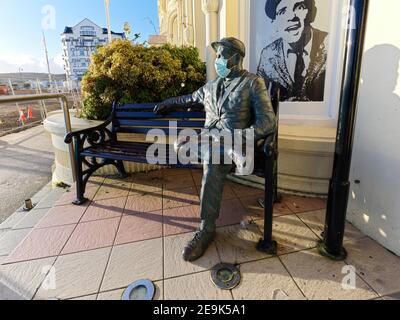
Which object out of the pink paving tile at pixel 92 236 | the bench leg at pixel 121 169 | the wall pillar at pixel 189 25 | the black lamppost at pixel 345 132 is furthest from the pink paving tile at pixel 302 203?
the wall pillar at pixel 189 25

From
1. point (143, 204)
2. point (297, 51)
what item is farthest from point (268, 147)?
point (297, 51)

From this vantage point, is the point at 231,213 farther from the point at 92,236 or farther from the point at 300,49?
the point at 300,49

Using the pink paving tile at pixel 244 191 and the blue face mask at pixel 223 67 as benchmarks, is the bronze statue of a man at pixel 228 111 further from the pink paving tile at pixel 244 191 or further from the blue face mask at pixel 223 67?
the pink paving tile at pixel 244 191

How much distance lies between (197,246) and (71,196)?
181 centimetres

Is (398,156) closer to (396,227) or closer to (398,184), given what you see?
(398,184)

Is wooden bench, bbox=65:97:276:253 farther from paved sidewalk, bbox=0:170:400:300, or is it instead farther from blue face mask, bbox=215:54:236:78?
blue face mask, bbox=215:54:236:78

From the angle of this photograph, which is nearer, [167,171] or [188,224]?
[188,224]

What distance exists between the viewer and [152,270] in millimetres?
1729

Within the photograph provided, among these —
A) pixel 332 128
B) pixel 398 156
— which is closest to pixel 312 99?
pixel 332 128

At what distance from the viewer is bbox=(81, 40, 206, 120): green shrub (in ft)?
11.1

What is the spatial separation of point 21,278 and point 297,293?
1.83 meters

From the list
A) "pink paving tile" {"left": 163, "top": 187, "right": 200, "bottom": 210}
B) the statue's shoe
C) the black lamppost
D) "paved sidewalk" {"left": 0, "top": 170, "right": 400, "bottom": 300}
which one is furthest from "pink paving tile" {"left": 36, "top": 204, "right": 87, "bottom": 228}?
the black lamppost

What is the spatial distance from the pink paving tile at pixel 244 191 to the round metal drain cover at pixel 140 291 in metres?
1.45

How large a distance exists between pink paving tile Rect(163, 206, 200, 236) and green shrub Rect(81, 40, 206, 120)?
185 cm
